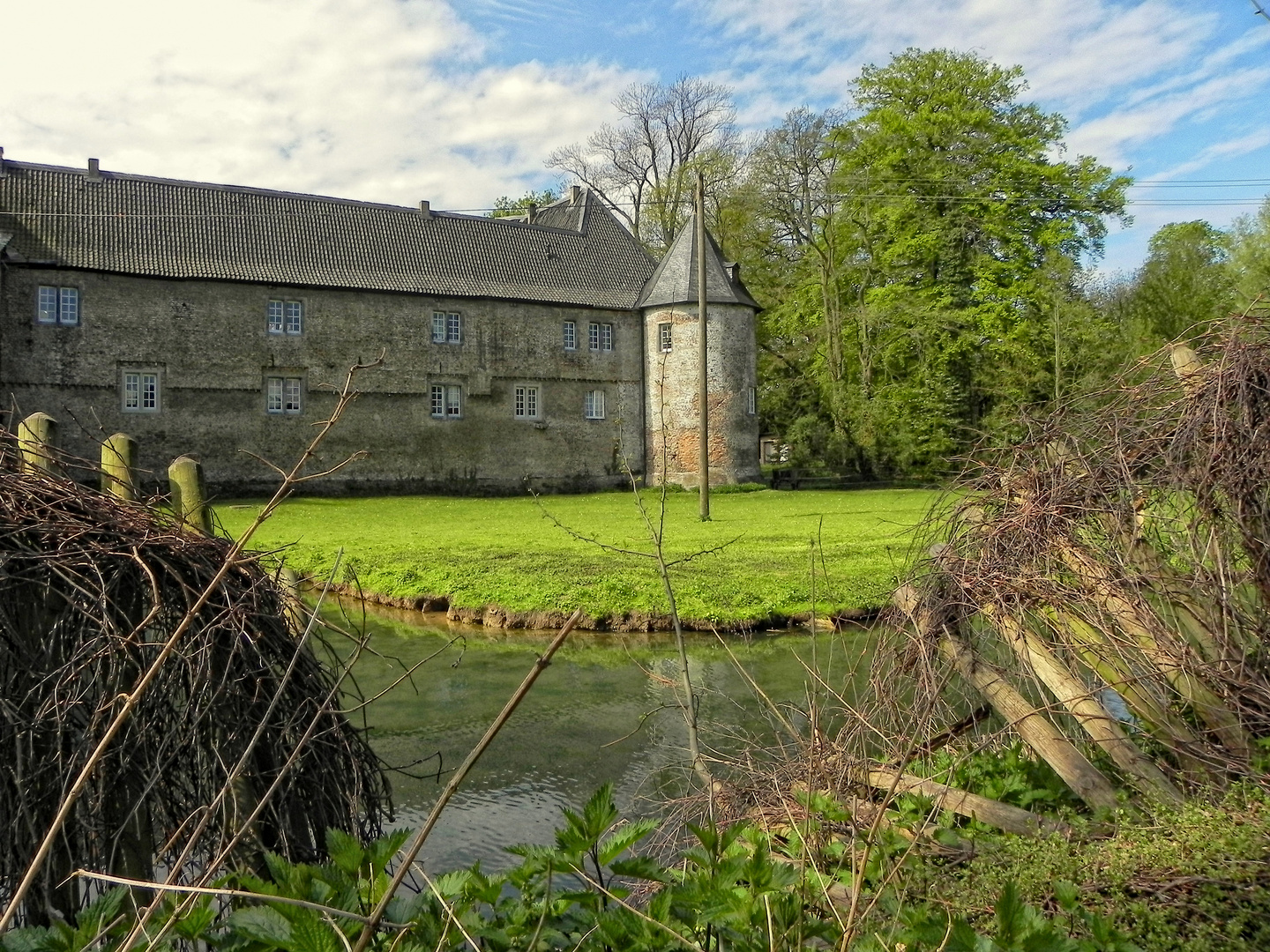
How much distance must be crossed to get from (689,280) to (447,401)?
9239 mm

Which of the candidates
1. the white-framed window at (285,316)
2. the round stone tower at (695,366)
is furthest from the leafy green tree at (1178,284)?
the white-framed window at (285,316)

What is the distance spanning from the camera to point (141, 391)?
104 ft

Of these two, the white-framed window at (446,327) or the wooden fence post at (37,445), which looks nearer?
the wooden fence post at (37,445)

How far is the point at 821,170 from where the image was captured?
143 ft

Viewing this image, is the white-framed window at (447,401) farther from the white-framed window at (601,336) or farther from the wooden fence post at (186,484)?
the wooden fence post at (186,484)

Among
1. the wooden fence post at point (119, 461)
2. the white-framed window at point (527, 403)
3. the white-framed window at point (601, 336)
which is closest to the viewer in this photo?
the wooden fence post at point (119, 461)

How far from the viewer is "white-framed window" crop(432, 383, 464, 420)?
36094 millimetres

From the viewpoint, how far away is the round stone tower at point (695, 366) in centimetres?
3772

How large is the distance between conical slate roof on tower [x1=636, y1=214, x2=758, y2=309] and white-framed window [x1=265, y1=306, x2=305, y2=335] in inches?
466

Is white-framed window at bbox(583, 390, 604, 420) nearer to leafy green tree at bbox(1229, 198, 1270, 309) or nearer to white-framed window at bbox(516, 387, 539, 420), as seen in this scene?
white-framed window at bbox(516, 387, 539, 420)

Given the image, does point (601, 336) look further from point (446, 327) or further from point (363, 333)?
point (363, 333)

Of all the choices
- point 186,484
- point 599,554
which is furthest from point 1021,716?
point 599,554

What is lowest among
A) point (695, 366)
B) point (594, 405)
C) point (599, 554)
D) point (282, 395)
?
point (599, 554)

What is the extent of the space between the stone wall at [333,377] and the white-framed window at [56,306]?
0.65 ft
